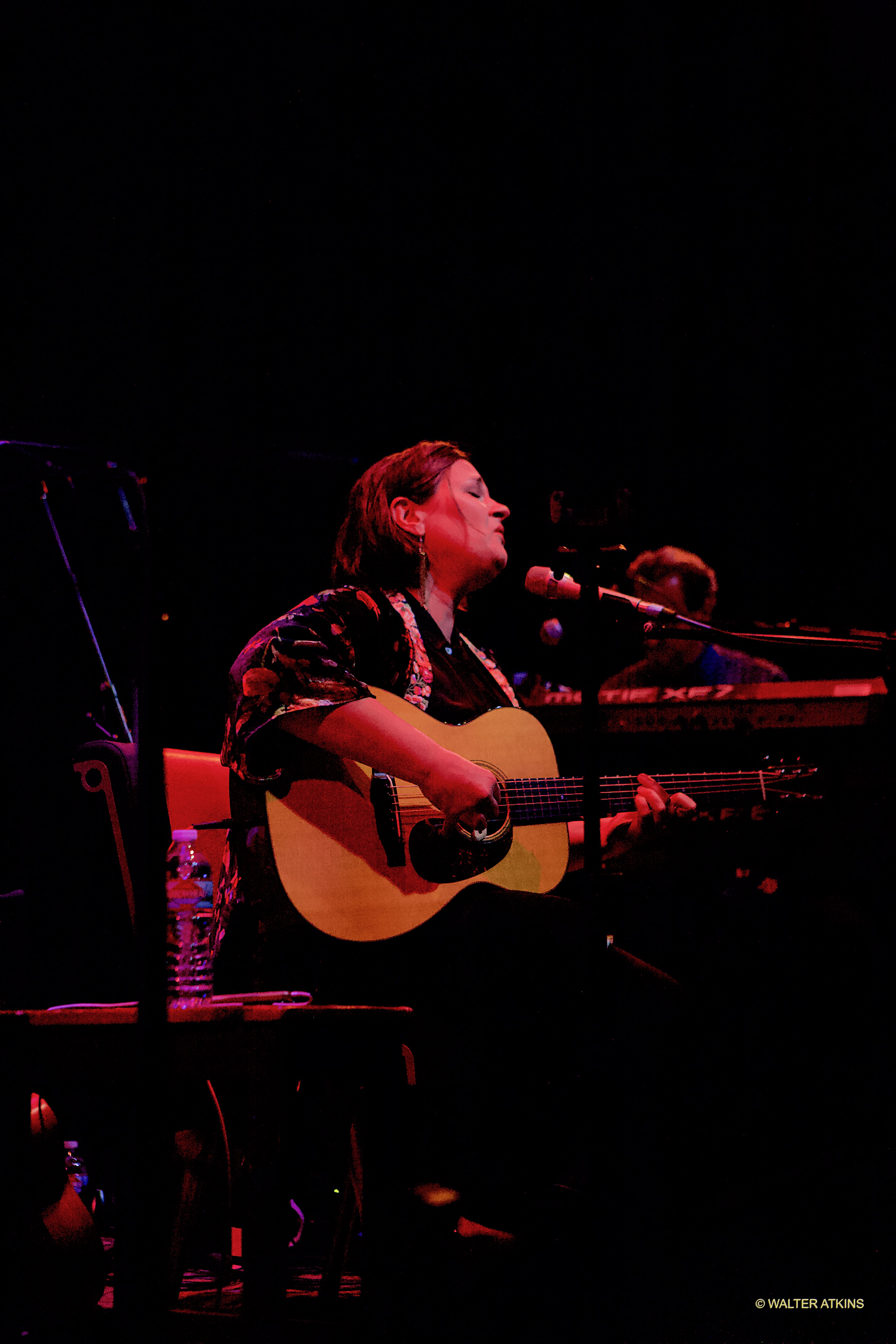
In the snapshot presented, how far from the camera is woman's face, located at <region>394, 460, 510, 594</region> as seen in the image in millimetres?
2242

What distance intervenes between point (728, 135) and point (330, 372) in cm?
164

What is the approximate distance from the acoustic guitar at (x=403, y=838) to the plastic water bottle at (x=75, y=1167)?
2.75ft

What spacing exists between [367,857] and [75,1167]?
978 mm

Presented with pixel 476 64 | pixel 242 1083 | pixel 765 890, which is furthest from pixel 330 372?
pixel 242 1083

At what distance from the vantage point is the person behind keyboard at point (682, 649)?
317 centimetres

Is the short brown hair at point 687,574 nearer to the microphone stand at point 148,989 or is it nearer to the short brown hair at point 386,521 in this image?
the short brown hair at point 386,521

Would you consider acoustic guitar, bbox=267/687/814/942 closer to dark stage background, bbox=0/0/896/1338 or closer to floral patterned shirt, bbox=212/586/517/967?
floral patterned shirt, bbox=212/586/517/967

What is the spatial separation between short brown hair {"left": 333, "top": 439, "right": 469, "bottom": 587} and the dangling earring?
10mm

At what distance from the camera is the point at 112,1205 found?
7.39ft

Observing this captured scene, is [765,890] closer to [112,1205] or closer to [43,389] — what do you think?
[112,1205]

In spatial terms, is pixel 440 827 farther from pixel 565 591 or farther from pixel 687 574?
pixel 687 574

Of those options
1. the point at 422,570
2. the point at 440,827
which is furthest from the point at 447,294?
the point at 440,827

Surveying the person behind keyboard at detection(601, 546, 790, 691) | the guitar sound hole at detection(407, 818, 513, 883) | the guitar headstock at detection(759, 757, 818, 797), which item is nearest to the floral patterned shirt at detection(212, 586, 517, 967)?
the guitar sound hole at detection(407, 818, 513, 883)

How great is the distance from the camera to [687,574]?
3.40 metres
